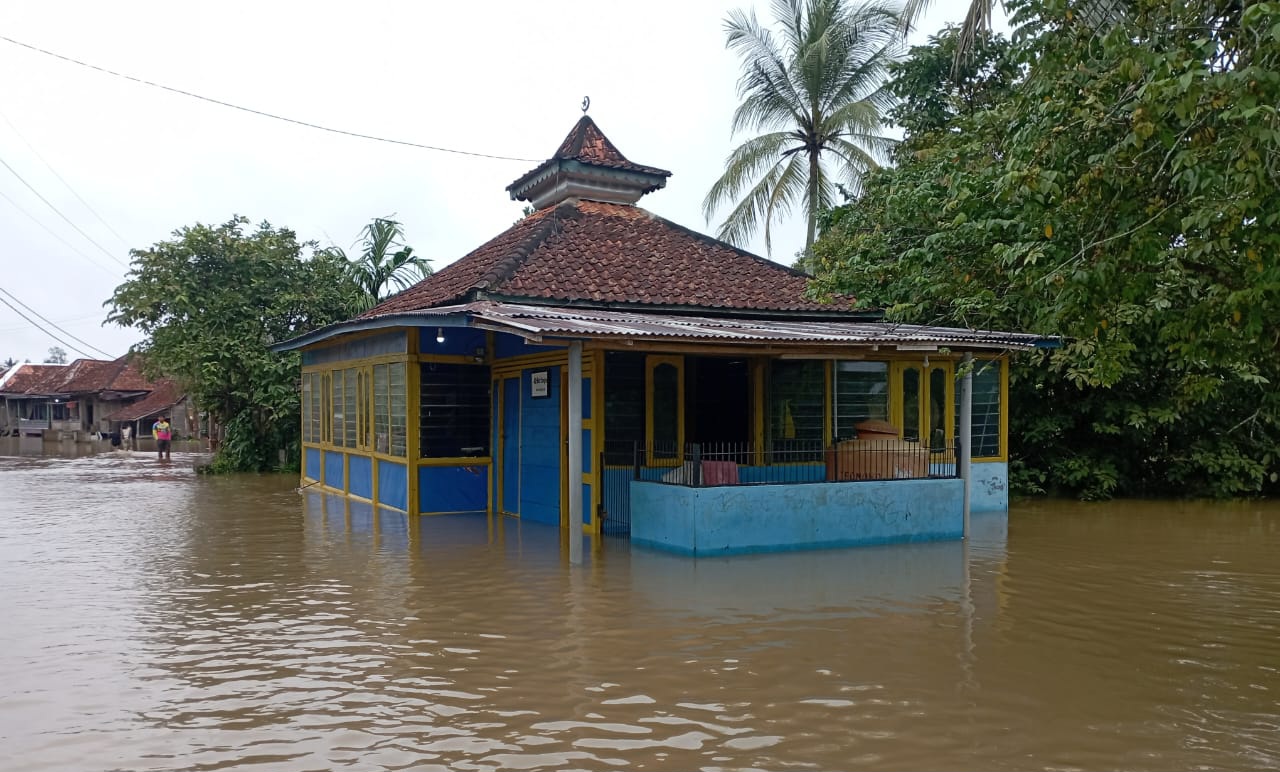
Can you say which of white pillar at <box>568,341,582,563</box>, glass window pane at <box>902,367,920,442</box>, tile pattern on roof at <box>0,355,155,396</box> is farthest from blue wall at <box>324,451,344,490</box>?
tile pattern on roof at <box>0,355,155,396</box>

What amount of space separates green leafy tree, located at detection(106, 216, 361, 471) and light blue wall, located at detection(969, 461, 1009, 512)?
1615cm

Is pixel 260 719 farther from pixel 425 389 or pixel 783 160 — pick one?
pixel 783 160

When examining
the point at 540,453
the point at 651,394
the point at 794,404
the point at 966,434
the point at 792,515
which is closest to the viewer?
the point at 792,515

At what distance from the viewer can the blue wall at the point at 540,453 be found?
12.3 metres

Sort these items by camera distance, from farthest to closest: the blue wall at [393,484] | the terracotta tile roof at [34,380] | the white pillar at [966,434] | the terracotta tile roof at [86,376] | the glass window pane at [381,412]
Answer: the terracotta tile roof at [34,380], the terracotta tile roof at [86,376], the glass window pane at [381,412], the blue wall at [393,484], the white pillar at [966,434]

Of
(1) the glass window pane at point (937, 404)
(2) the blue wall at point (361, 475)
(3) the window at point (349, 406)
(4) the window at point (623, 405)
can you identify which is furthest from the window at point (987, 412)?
(3) the window at point (349, 406)

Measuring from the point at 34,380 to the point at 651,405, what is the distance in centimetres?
4833

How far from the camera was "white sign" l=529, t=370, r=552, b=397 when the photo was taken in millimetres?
12352

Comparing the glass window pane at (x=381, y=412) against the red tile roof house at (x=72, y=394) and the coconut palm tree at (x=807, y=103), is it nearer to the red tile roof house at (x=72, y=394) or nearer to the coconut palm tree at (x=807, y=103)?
the coconut palm tree at (x=807, y=103)

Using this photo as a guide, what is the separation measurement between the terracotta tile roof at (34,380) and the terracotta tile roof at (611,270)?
39831 millimetres

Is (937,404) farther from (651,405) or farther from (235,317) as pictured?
(235,317)

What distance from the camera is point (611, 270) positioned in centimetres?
1408

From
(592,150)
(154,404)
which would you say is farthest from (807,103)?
(154,404)

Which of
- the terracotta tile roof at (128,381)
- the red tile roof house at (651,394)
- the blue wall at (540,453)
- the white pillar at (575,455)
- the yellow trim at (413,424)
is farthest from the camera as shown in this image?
the terracotta tile roof at (128,381)
